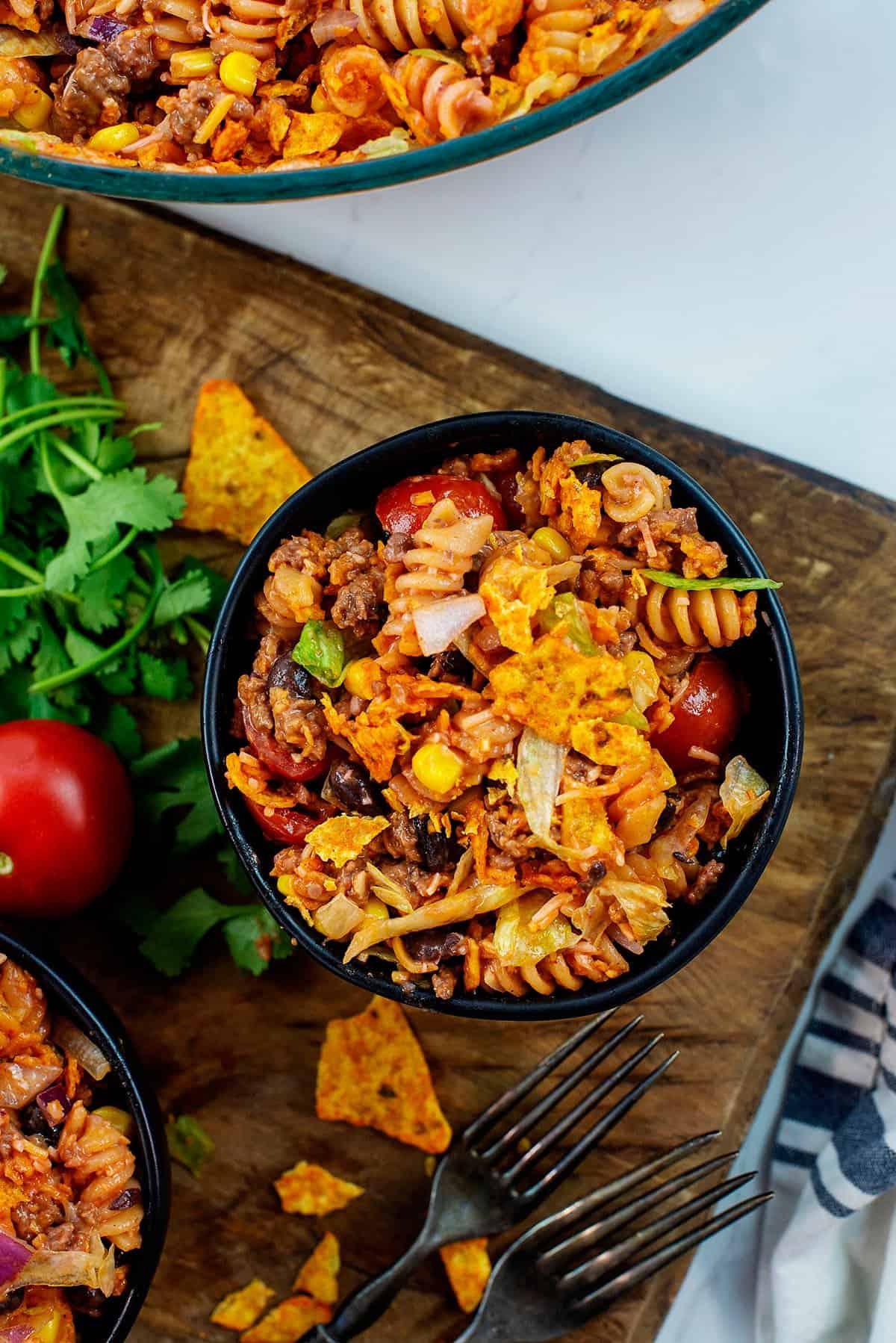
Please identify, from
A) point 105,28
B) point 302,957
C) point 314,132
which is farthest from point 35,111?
point 302,957

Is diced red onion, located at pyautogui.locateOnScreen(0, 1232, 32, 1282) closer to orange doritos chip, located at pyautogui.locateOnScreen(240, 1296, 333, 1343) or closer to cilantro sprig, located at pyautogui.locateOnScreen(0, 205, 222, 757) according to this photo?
orange doritos chip, located at pyautogui.locateOnScreen(240, 1296, 333, 1343)

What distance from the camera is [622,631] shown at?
7.47ft

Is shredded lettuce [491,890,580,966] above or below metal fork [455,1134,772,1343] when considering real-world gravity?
above

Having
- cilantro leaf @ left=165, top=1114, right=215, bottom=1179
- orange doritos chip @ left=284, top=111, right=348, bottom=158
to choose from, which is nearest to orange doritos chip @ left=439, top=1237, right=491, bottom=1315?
cilantro leaf @ left=165, top=1114, right=215, bottom=1179

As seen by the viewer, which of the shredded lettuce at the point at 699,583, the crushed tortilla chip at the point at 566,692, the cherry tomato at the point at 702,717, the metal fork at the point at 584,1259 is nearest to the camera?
the crushed tortilla chip at the point at 566,692

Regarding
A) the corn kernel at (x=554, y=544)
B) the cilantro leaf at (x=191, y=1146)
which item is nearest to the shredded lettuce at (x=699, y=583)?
the corn kernel at (x=554, y=544)

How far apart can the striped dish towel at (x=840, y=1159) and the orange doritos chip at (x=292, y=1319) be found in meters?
1.09

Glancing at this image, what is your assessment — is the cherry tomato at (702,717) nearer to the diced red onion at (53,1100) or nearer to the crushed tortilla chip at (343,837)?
the crushed tortilla chip at (343,837)

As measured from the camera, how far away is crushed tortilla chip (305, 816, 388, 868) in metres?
2.28

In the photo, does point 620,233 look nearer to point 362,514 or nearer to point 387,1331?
point 362,514

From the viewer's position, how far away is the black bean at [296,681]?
2369 mm

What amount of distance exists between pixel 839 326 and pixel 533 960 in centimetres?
169

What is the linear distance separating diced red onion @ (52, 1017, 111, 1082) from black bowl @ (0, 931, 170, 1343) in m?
0.02

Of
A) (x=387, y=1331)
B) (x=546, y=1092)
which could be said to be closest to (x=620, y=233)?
(x=546, y=1092)
